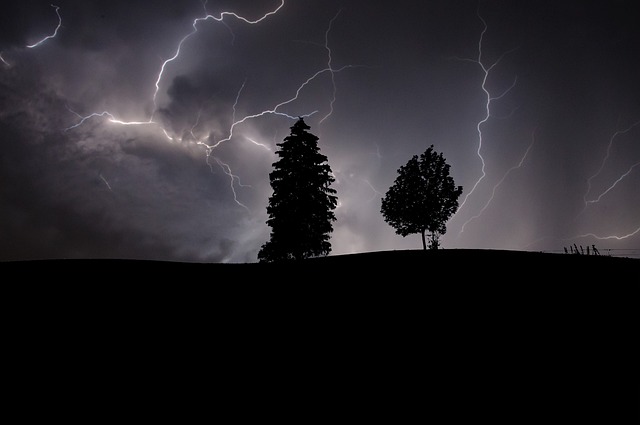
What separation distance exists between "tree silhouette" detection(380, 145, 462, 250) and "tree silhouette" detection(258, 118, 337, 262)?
6.74 meters

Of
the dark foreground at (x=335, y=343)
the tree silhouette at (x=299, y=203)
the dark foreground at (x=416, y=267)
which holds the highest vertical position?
the tree silhouette at (x=299, y=203)

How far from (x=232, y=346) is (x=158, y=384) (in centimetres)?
80

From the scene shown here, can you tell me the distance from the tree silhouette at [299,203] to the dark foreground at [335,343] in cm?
1405

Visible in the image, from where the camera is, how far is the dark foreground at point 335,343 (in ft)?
8.16

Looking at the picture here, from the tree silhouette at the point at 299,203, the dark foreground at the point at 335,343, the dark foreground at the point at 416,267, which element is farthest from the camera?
the tree silhouette at the point at 299,203

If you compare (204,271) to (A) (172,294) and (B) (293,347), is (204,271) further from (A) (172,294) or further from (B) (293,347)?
(B) (293,347)

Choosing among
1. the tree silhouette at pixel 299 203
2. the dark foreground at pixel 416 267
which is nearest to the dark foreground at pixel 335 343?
the dark foreground at pixel 416 267

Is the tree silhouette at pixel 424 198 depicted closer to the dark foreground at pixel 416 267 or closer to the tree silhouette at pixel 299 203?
the tree silhouette at pixel 299 203

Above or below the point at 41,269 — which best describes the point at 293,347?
below

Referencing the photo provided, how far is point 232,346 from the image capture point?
10.8 ft

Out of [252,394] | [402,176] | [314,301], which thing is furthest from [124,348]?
[402,176]

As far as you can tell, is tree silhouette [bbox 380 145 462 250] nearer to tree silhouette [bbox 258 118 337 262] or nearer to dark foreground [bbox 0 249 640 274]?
tree silhouette [bbox 258 118 337 262]

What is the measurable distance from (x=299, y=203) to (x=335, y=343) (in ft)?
53.9

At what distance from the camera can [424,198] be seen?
2355cm
